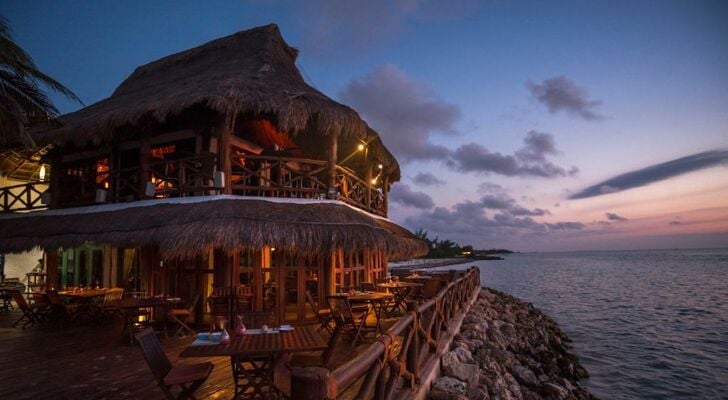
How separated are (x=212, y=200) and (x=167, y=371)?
448cm

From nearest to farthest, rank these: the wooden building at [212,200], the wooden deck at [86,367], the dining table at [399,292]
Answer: the wooden deck at [86,367] < the wooden building at [212,200] < the dining table at [399,292]

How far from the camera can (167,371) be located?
12.2 feet

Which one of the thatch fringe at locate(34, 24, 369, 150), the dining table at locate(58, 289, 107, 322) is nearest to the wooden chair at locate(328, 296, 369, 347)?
the thatch fringe at locate(34, 24, 369, 150)

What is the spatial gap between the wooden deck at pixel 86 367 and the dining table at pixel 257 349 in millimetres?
662

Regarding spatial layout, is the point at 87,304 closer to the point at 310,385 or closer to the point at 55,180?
the point at 55,180

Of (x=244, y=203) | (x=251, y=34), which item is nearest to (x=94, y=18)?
(x=251, y=34)

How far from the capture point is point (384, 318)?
352 inches

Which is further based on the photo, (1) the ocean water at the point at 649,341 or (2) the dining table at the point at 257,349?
(1) the ocean water at the point at 649,341

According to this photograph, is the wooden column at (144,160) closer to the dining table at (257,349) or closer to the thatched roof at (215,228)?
the thatched roof at (215,228)

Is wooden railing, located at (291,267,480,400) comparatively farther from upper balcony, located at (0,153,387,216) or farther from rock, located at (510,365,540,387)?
upper balcony, located at (0,153,387,216)

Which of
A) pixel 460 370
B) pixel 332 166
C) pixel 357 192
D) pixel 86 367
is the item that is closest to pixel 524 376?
pixel 460 370

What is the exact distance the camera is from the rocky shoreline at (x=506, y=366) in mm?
5605

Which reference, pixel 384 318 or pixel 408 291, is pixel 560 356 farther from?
pixel 384 318

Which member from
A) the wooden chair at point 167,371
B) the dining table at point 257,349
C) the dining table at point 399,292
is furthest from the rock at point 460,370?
the dining table at point 399,292
